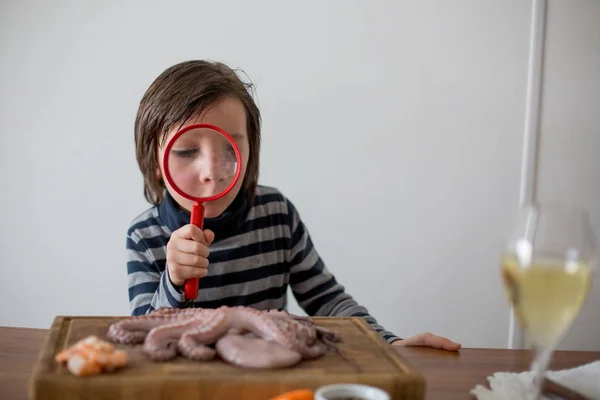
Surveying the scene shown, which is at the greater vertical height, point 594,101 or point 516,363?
point 594,101

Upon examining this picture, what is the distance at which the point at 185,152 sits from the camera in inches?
50.0

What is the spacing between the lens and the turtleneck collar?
1652mm

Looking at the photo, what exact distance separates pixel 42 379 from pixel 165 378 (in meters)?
0.14

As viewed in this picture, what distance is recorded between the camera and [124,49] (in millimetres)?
2430

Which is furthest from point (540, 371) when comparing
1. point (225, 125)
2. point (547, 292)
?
point (225, 125)

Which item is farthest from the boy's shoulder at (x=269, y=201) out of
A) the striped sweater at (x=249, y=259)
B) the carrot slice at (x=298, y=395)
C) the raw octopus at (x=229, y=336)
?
the carrot slice at (x=298, y=395)

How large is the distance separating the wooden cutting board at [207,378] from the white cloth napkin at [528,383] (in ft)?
0.58

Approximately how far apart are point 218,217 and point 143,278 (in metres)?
0.25

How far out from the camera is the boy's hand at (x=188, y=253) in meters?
1.18

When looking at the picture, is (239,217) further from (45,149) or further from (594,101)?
(594,101)

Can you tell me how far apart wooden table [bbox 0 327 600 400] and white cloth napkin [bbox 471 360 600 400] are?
3cm

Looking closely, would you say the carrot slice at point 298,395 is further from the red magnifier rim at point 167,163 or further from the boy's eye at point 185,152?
the boy's eye at point 185,152

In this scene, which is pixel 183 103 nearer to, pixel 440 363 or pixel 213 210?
pixel 213 210

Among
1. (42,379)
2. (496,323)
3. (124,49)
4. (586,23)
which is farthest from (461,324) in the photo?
(42,379)
